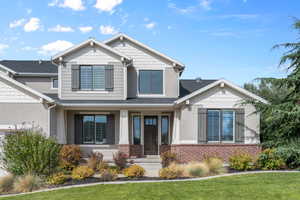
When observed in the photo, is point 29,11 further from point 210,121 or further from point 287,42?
point 287,42

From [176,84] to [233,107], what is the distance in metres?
3.89

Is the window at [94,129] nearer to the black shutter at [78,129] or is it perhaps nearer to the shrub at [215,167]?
the black shutter at [78,129]

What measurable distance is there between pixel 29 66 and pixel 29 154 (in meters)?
13.1

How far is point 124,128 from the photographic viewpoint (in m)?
18.7

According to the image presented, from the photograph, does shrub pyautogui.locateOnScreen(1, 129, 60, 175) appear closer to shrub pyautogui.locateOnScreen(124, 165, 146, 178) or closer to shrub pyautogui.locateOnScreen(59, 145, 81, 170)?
shrub pyautogui.locateOnScreen(124, 165, 146, 178)

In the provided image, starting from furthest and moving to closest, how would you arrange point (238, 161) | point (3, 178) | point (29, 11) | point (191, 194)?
point (29, 11) < point (238, 161) < point (3, 178) < point (191, 194)

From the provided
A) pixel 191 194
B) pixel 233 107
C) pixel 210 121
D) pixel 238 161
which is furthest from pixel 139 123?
pixel 191 194

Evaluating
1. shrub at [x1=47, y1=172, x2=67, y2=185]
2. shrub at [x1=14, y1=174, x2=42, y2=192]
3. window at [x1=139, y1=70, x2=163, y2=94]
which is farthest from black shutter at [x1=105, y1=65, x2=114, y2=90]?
shrub at [x1=14, y1=174, x2=42, y2=192]

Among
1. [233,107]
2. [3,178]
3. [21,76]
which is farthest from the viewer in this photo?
[21,76]

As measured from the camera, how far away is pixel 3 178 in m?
12.0

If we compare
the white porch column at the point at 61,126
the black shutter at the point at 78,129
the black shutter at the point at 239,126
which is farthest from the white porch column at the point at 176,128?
the white porch column at the point at 61,126

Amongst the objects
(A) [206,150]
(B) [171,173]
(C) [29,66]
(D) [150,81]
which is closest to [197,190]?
(B) [171,173]

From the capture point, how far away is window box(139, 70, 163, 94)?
1986 centimetres

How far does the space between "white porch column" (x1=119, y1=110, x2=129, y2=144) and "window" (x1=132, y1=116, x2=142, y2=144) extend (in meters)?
1.31
